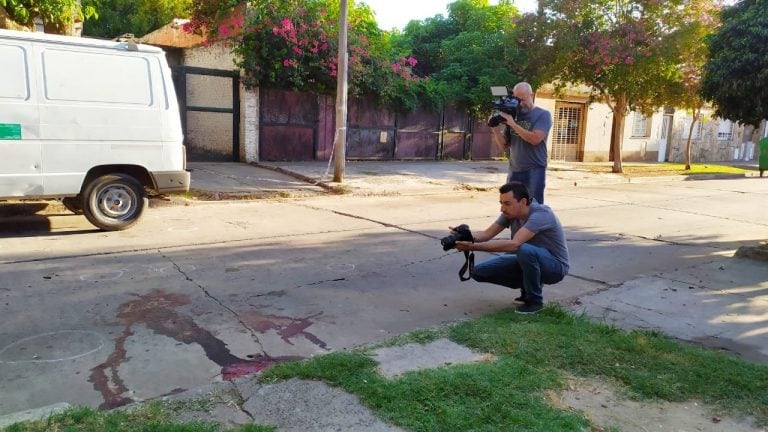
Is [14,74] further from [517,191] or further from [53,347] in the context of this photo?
[517,191]

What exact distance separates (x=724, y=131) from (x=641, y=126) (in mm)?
7332

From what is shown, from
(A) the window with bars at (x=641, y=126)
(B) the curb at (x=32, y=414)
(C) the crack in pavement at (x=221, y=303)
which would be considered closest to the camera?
(B) the curb at (x=32, y=414)

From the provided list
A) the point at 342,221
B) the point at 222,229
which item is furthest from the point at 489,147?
the point at 222,229

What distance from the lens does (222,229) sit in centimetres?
801

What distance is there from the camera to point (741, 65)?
7.09m

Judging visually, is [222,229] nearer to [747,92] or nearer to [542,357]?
[542,357]

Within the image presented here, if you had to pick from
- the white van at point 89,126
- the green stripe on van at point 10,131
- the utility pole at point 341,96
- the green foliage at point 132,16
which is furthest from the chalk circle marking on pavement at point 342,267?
the green foliage at point 132,16

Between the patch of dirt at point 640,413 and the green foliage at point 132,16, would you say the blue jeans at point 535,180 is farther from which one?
the green foliage at point 132,16

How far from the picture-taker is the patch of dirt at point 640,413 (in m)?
3.08

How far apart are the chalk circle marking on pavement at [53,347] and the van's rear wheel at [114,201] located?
136 inches

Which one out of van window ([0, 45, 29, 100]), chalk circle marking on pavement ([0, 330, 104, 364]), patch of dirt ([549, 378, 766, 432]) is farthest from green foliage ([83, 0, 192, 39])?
patch of dirt ([549, 378, 766, 432])

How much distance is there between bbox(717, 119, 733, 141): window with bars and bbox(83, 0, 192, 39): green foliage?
2543 centimetres

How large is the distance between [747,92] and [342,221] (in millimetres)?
5480

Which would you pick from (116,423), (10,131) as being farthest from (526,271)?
(10,131)
